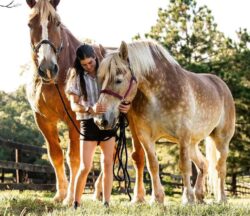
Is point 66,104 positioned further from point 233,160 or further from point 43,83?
point 233,160

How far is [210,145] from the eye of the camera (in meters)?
7.77

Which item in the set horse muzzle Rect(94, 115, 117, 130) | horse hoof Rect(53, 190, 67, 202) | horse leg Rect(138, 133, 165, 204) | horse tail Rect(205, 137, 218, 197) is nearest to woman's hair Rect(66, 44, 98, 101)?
horse muzzle Rect(94, 115, 117, 130)

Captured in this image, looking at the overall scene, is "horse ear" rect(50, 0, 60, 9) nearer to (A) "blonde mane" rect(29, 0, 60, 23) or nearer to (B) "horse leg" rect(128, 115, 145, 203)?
(A) "blonde mane" rect(29, 0, 60, 23)

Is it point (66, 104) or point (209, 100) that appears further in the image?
point (209, 100)

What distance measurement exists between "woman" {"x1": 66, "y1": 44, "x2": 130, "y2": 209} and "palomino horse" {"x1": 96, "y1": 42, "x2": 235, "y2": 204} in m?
0.18

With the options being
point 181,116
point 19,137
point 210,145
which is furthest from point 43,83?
point 19,137

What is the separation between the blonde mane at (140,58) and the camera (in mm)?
5039

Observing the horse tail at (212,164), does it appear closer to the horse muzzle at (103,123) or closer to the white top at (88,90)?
the white top at (88,90)

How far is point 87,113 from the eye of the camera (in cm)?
502

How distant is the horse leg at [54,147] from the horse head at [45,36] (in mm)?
1068

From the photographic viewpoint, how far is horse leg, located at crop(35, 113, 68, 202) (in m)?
6.52

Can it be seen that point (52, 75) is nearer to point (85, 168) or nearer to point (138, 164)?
point (85, 168)

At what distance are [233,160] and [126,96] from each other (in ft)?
52.1

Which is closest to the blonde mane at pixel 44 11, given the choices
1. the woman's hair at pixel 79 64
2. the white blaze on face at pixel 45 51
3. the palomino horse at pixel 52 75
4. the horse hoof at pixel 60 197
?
the palomino horse at pixel 52 75
